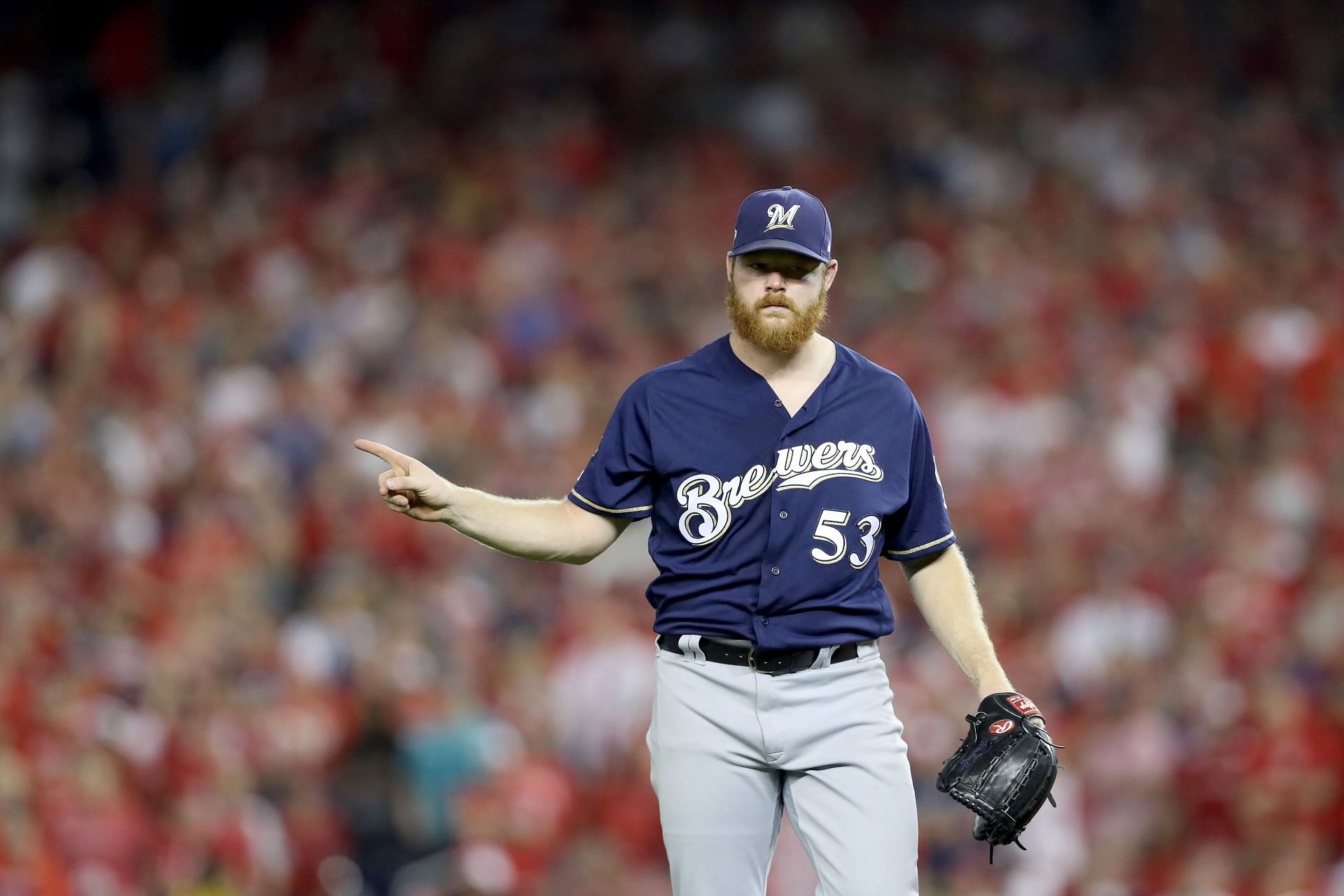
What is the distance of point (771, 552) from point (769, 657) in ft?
0.67

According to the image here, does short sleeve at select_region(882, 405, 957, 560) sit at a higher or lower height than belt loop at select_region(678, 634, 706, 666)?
higher

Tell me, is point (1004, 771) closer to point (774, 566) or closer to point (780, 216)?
point (774, 566)

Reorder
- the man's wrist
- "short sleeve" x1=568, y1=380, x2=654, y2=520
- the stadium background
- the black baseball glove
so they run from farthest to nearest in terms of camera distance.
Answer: the stadium background → "short sleeve" x1=568, y1=380, x2=654, y2=520 → the man's wrist → the black baseball glove

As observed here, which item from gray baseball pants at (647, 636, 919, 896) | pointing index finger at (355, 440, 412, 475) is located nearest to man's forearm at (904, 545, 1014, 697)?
gray baseball pants at (647, 636, 919, 896)

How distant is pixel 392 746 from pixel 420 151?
599 centimetres

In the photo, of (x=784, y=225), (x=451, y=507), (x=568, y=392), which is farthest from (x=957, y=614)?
(x=568, y=392)

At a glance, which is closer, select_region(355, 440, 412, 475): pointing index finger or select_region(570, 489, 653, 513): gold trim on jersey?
select_region(355, 440, 412, 475): pointing index finger

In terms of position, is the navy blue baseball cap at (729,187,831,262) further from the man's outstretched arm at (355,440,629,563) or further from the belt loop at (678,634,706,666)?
the belt loop at (678,634,706,666)

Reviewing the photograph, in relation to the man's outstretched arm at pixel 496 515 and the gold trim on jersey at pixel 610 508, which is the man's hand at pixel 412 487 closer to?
the man's outstretched arm at pixel 496 515

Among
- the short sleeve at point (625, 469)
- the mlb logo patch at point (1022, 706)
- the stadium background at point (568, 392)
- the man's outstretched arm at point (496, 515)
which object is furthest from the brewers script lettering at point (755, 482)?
the stadium background at point (568, 392)

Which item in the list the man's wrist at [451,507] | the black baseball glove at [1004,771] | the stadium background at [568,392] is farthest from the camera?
the stadium background at [568,392]

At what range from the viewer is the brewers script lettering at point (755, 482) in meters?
3.48

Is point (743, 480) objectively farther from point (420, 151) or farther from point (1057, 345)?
point (420, 151)

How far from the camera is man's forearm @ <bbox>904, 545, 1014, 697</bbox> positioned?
3529 mm
